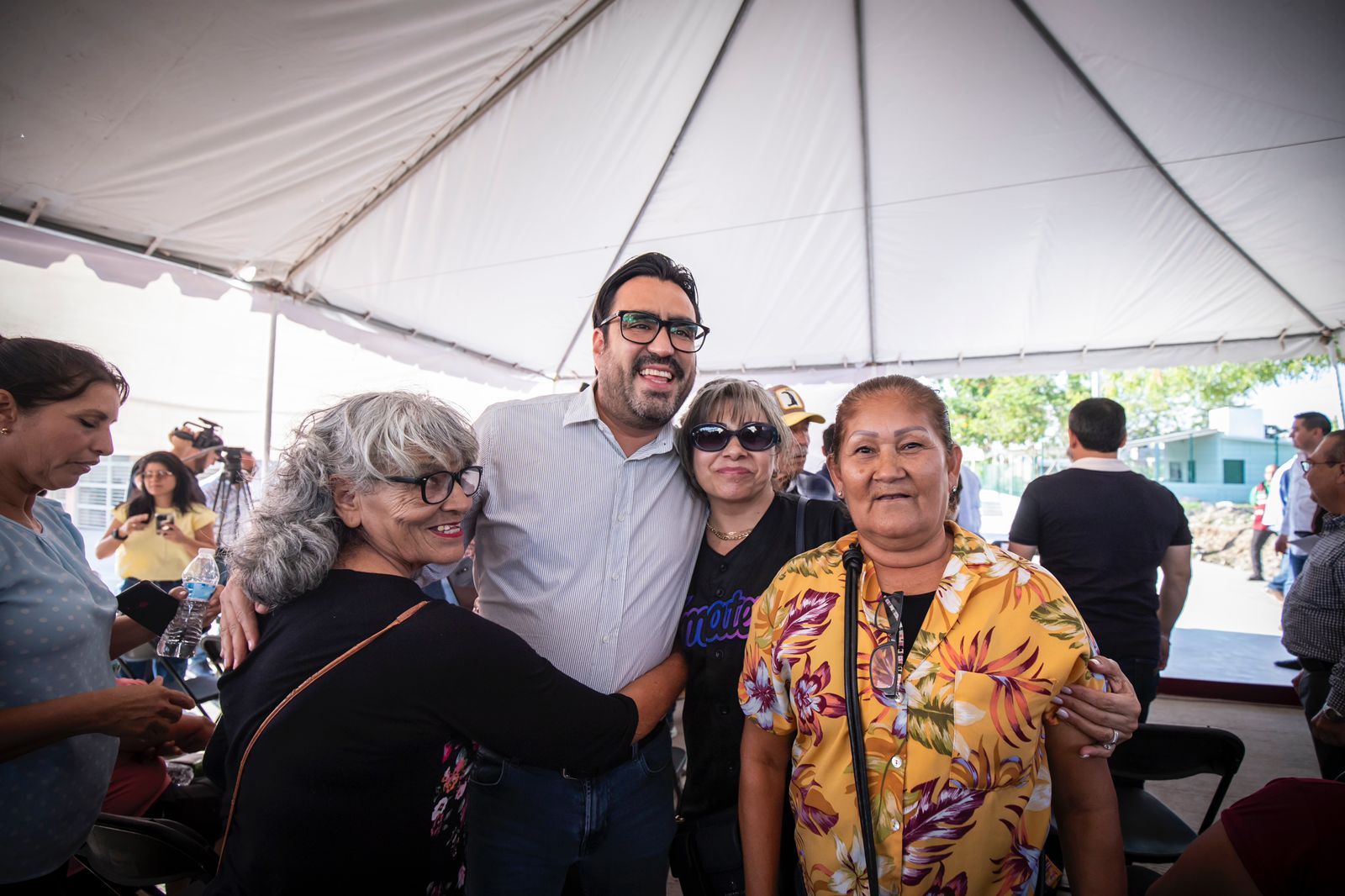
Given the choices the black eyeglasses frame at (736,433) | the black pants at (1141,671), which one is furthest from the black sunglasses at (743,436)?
the black pants at (1141,671)

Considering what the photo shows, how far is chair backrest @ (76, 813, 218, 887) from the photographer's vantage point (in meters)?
1.67

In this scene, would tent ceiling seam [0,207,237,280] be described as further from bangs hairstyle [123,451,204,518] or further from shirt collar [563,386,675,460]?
shirt collar [563,386,675,460]

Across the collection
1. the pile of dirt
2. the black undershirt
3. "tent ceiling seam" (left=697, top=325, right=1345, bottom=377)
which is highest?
"tent ceiling seam" (left=697, top=325, right=1345, bottom=377)

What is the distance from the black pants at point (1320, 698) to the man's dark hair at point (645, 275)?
314 centimetres

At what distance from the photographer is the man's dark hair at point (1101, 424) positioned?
321cm

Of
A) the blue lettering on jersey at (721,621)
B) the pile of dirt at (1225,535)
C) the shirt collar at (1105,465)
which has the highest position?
the shirt collar at (1105,465)

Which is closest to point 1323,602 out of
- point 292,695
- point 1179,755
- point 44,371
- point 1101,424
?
point 1101,424

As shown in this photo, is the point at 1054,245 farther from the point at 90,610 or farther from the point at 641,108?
the point at 90,610

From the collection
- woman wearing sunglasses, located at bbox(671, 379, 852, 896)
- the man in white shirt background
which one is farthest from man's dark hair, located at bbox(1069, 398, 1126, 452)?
the man in white shirt background

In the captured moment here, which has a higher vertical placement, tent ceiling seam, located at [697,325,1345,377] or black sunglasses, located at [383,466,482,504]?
tent ceiling seam, located at [697,325,1345,377]

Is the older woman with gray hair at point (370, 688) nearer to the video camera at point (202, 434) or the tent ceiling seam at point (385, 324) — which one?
the tent ceiling seam at point (385, 324)

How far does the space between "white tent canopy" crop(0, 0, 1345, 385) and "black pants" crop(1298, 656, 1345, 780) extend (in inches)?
119

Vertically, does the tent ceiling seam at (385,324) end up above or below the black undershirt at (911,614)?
above

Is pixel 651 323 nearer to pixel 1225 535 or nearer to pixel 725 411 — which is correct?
pixel 725 411
